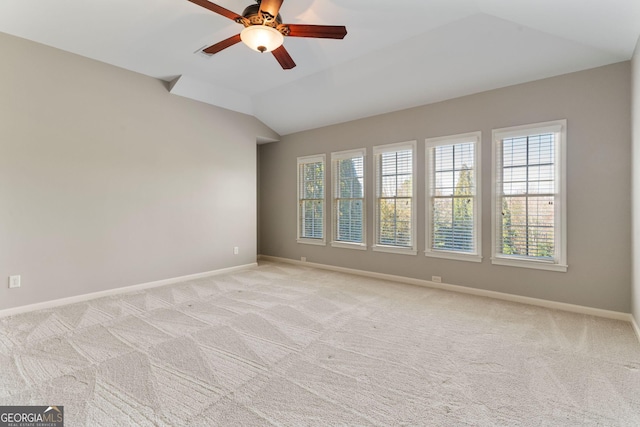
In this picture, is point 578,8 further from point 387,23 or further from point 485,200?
point 485,200

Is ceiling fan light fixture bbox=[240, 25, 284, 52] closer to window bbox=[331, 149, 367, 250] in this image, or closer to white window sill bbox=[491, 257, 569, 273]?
window bbox=[331, 149, 367, 250]

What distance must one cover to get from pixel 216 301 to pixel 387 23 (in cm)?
392

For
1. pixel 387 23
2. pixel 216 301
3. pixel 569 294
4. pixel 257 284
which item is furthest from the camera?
pixel 257 284

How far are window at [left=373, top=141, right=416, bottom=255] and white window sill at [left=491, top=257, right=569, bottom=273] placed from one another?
1.22 meters

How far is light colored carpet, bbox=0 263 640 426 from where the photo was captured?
184 cm

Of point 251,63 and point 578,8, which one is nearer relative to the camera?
point 578,8

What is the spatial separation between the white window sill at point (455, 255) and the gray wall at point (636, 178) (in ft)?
4.99

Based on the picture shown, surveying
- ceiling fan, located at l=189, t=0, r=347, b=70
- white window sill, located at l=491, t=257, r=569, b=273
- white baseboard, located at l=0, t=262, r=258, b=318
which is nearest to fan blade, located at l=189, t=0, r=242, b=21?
ceiling fan, located at l=189, t=0, r=347, b=70

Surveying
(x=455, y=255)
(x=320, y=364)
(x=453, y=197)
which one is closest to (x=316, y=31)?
(x=320, y=364)

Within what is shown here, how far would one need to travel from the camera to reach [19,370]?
226 centimetres

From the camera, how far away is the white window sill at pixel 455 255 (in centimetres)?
427

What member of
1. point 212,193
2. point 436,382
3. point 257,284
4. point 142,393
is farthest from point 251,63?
point 436,382

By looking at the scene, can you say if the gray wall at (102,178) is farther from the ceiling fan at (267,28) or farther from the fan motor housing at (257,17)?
the fan motor housing at (257,17)

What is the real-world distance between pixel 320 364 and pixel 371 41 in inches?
141
